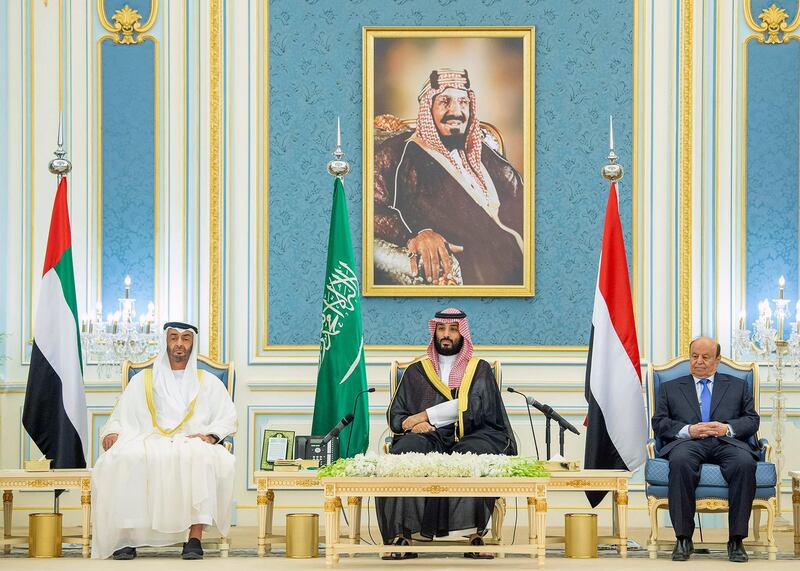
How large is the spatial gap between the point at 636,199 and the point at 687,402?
5.72 feet

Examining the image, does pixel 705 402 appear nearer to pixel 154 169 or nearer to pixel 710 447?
pixel 710 447

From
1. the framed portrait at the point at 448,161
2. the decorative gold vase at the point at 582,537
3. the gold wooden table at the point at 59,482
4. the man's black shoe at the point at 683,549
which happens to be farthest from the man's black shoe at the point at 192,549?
the man's black shoe at the point at 683,549

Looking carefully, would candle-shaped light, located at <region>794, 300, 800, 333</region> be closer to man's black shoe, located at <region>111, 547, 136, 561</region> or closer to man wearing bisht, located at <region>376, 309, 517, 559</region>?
man wearing bisht, located at <region>376, 309, 517, 559</region>

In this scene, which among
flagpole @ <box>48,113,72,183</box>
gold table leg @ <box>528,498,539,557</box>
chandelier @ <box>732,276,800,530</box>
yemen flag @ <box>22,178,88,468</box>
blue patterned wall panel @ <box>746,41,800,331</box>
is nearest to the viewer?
gold table leg @ <box>528,498,539,557</box>

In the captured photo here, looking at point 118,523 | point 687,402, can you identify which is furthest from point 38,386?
point 687,402

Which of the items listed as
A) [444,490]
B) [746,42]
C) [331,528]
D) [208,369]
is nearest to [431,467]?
[444,490]

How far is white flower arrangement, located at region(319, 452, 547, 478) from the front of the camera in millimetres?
6414

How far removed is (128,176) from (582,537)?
406 centimetres

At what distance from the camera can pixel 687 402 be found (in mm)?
7516

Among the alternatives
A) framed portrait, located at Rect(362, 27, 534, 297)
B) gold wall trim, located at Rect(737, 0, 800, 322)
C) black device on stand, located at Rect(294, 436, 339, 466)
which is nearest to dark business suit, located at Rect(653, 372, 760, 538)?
gold wall trim, located at Rect(737, 0, 800, 322)

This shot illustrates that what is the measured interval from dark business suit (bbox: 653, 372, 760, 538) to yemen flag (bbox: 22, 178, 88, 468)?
355 centimetres

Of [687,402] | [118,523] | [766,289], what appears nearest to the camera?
[118,523]

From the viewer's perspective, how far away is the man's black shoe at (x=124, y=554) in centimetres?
690

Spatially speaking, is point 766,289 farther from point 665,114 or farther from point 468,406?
point 468,406
